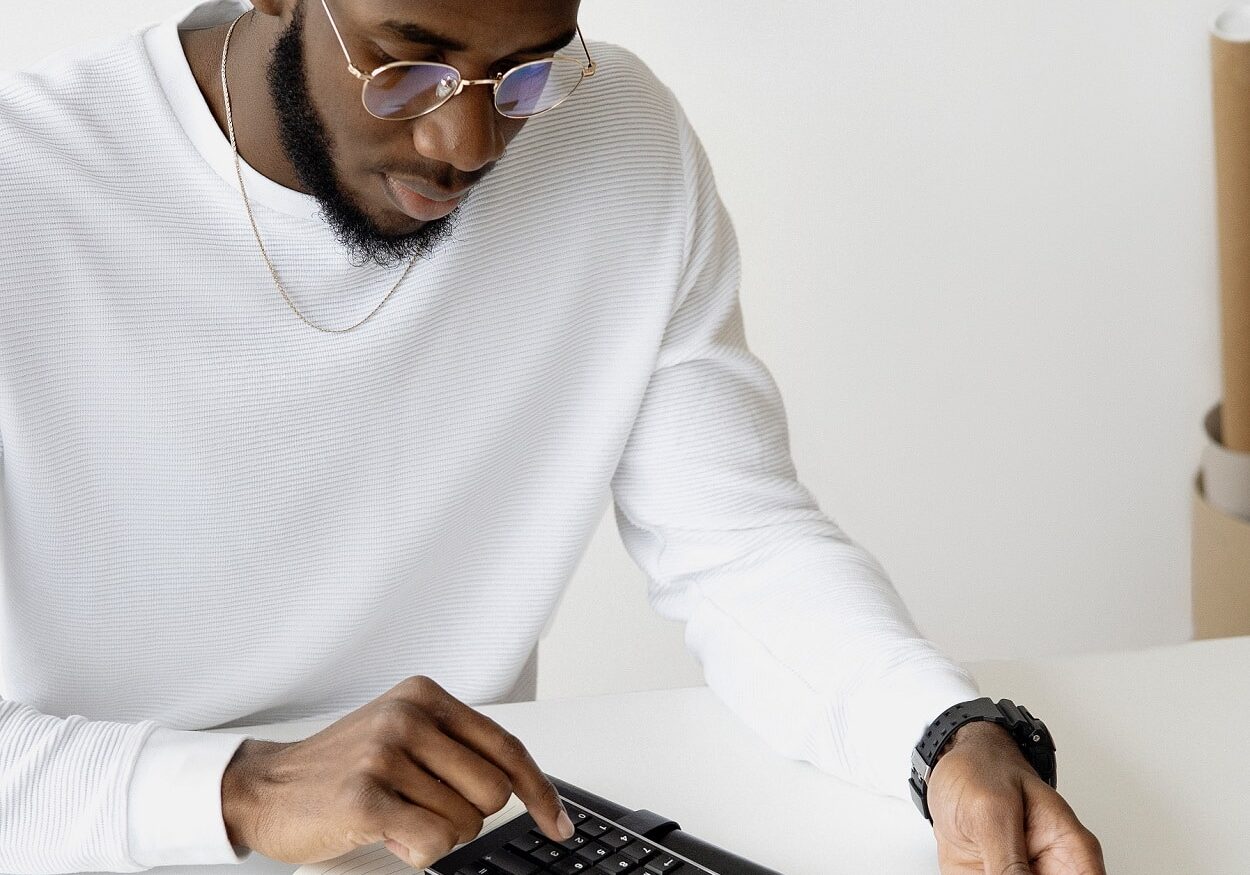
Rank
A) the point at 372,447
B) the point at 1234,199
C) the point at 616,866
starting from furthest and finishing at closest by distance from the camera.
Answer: the point at 1234,199, the point at 372,447, the point at 616,866

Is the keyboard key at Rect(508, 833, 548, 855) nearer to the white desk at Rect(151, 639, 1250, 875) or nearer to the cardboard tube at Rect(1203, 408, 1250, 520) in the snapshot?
the white desk at Rect(151, 639, 1250, 875)

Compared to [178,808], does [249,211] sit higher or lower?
higher

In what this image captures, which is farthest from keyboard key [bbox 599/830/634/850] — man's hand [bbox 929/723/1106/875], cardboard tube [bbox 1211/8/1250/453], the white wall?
cardboard tube [bbox 1211/8/1250/453]

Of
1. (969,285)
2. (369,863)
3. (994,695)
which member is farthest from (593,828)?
(969,285)

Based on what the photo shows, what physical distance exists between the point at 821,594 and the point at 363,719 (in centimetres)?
39

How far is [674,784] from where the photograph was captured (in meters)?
0.96

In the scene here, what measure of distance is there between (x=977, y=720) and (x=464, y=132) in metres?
0.50

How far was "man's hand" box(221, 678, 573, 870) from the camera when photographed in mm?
821

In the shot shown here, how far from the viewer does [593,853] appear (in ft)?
2.70

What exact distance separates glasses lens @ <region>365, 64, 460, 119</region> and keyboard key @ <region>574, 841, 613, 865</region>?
0.47m

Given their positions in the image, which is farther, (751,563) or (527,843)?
(751,563)

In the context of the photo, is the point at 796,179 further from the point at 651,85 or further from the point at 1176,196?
the point at 651,85

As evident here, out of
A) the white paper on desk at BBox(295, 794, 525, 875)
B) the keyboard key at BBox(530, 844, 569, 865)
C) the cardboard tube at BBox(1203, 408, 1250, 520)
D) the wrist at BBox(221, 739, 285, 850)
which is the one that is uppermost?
the wrist at BBox(221, 739, 285, 850)

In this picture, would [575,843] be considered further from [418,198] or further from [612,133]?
[612,133]
